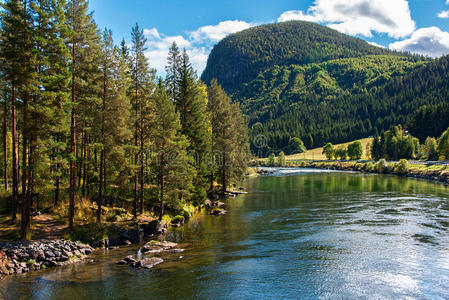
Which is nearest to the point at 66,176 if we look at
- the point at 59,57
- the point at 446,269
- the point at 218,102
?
the point at 59,57

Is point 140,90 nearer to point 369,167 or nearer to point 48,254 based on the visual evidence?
point 48,254

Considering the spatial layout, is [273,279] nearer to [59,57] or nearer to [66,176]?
[59,57]

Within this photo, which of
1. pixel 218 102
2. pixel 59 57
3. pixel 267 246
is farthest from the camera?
pixel 218 102

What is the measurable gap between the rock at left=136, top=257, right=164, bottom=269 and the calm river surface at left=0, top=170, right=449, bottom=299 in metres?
0.73

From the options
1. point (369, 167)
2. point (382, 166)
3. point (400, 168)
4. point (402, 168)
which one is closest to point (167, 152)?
point (402, 168)

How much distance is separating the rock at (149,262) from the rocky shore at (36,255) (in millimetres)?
5163

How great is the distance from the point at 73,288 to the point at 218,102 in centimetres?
4456

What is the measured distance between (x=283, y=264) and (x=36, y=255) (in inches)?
729

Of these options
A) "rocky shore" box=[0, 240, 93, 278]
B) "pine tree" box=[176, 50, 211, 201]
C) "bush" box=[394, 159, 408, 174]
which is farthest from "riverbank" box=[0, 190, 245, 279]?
"bush" box=[394, 159, 408, 174]

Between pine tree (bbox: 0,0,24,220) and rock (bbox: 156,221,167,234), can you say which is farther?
rock (bbox: 156,221,167,234)

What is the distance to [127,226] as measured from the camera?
1258 inches

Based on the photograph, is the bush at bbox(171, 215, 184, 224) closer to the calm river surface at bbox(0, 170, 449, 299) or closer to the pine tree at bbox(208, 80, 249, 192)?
the calm river surface at bbox(0, 170, 449, 299)

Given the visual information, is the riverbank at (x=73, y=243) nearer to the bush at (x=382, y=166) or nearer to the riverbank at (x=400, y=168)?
the riverbank at (x=400, y=168)

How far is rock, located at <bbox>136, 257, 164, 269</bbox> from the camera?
23847 millimetres
